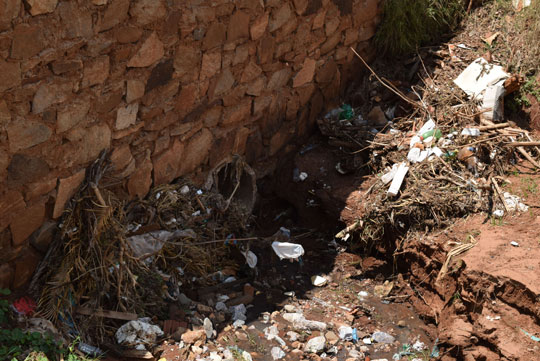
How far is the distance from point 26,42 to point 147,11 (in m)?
0.83

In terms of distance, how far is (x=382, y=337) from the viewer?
14.6 feet

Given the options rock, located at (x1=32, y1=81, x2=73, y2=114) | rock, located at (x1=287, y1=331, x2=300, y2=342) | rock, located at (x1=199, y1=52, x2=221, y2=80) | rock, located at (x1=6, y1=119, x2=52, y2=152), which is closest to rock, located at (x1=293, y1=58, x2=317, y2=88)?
rock, located at (x1=199, y1=52, x2=221, y2=80)

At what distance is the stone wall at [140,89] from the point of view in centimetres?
343

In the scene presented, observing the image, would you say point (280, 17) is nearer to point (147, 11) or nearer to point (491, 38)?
point (147, 11)

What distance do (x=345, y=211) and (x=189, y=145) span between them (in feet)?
4.54

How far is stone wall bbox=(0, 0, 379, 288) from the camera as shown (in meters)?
3.43

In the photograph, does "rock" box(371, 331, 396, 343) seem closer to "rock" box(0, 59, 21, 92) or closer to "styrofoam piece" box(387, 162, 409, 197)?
"styrofoam piece" box(387, 162, 409, 197)

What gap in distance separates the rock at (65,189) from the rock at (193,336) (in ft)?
3.47

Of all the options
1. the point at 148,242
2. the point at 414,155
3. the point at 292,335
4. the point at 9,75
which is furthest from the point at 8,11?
the point at 414,155

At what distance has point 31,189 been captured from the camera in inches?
143

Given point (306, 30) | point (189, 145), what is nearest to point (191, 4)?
point (189, 145)

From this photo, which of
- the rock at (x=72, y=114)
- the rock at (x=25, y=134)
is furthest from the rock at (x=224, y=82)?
the rock at (x=25, y=134)

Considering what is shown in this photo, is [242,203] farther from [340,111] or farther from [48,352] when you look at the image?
[48,352]

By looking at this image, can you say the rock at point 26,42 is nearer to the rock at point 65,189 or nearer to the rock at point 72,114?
the rock at point 72,114
